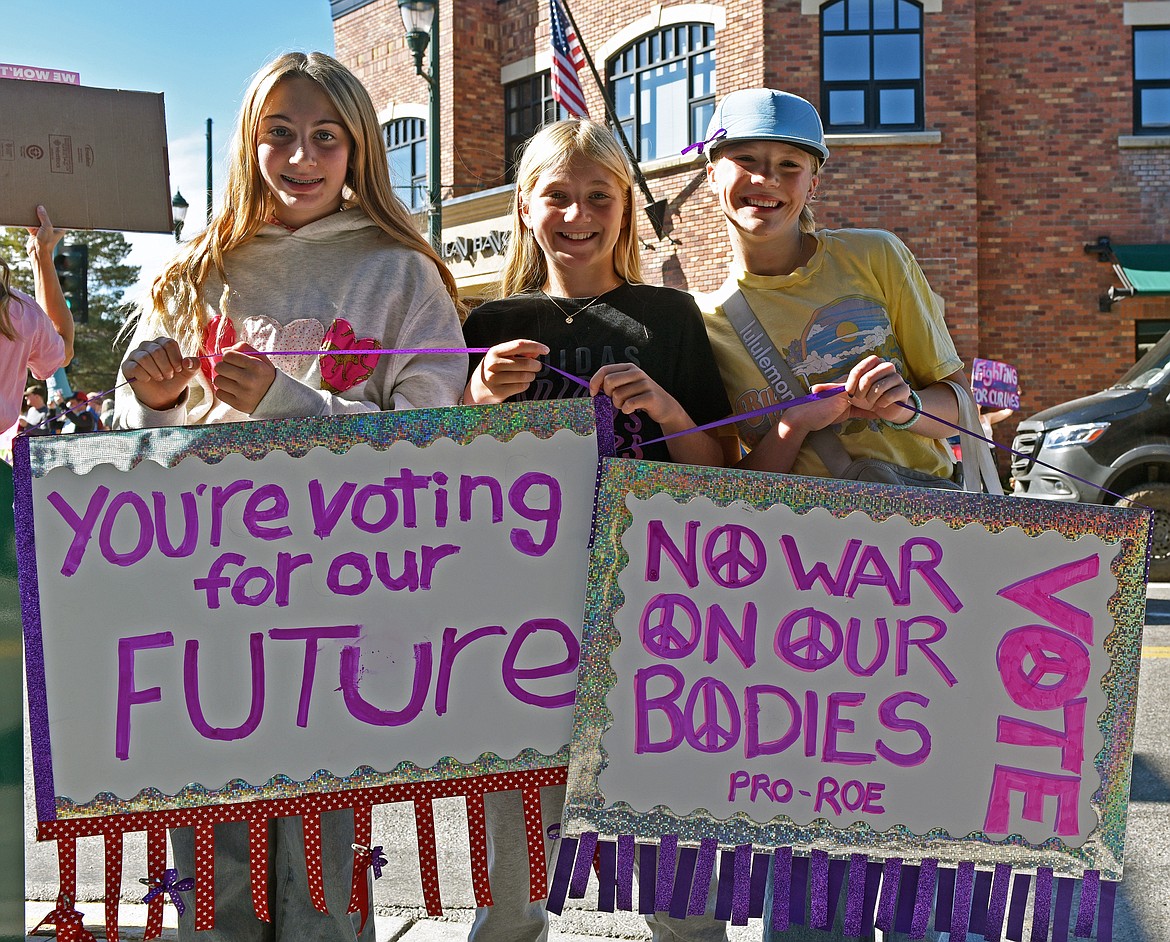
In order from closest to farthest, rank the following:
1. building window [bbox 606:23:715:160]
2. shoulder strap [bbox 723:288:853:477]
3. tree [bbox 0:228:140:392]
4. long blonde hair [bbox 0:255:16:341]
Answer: shoulder strap [bbox 723:288:853:477], long blonde hair [bbox 0:255:16:341], building window [bbox 606:23:715:160], tree [bbox 0:228:140:392]

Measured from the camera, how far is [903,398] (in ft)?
6.96

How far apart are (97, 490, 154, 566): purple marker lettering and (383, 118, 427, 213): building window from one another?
1862 centimetres

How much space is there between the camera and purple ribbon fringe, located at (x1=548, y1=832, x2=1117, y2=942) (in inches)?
79.1

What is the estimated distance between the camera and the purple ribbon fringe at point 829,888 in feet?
6.59

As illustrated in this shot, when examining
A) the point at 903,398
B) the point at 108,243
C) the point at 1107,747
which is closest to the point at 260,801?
the point at 903,398

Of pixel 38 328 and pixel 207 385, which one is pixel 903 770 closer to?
pixel 207 385

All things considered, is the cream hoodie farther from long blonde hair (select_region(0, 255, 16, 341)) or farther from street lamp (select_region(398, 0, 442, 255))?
street lamp (select_region(398, 0, 442, 255))

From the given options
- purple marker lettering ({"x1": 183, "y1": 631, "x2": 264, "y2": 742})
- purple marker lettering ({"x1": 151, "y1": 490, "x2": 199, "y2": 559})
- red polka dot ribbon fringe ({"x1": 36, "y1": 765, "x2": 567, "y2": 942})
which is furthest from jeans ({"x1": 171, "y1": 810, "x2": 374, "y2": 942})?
purple marker lettering ({"x1": 151, "y1": 490, "x2": 199, "y2": 559})

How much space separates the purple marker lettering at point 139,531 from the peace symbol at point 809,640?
1152 mm

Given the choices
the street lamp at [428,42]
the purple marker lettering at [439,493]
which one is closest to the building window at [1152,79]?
the street lamp at [428,42]

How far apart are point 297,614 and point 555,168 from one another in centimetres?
113

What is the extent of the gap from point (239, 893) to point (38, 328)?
86.9 inches

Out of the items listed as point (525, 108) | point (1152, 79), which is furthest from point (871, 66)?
point (525, 108)

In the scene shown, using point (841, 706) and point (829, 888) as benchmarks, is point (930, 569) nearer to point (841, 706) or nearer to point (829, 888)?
point (841, 706)
